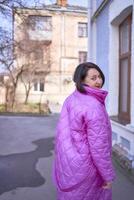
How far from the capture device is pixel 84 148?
3.01 m

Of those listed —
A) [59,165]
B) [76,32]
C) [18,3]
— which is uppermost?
[76,32]

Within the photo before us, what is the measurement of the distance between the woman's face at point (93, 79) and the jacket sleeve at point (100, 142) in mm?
302

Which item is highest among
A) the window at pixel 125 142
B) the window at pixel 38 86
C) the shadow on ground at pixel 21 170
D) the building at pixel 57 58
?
the building at pixel 57 58

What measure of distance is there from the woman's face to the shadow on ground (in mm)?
3341

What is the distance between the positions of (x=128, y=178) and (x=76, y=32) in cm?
3118

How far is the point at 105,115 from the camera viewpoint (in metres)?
3.02

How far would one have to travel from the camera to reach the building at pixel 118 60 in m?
7.75

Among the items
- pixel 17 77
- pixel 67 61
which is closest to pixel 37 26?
pixel 17 77

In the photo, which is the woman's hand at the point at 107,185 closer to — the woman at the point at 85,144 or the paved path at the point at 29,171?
the woman at the point at 85,144

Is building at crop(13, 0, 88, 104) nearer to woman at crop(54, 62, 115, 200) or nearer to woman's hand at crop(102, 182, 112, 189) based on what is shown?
woman at crop(54, 62, 115, 200)

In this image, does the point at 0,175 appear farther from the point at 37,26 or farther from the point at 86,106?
the point at 37,26

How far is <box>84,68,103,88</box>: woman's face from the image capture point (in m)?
3.17

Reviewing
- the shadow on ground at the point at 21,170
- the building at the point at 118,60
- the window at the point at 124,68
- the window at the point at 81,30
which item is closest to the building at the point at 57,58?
the window at the point at 81,30

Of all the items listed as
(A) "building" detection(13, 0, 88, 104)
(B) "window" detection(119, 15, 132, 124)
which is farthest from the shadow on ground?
(A) "building" detection(13, 0, 88, 104)
